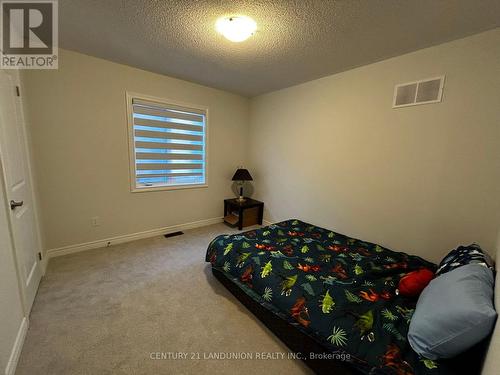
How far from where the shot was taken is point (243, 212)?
365 cm

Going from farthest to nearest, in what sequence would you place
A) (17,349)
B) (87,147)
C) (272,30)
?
(87,147), (272,30), (17,349)

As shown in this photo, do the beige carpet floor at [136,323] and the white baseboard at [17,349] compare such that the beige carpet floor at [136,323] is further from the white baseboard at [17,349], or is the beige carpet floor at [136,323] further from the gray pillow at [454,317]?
the gray pillow at [454,317]

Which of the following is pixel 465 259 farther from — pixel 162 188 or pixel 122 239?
pixel 122 239

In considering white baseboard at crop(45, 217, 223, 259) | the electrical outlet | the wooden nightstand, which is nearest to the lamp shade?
the wooden nightstand

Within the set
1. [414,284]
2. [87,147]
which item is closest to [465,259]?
[414,284]

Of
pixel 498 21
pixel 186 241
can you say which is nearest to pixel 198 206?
pixel 186 241

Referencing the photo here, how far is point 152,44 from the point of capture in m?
2.13

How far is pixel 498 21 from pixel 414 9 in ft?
2.30

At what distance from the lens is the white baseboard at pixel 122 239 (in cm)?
255

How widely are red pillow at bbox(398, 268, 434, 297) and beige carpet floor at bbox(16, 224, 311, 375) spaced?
87cm

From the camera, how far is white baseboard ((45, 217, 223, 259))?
255cm

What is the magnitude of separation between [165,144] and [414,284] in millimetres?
3321

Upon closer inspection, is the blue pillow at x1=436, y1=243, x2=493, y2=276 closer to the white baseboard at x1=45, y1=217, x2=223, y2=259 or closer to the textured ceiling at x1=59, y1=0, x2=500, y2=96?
the textured ceiling at x1=59, y1=0, x2=500, y2=96

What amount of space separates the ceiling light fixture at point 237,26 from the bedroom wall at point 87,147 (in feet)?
5.44
